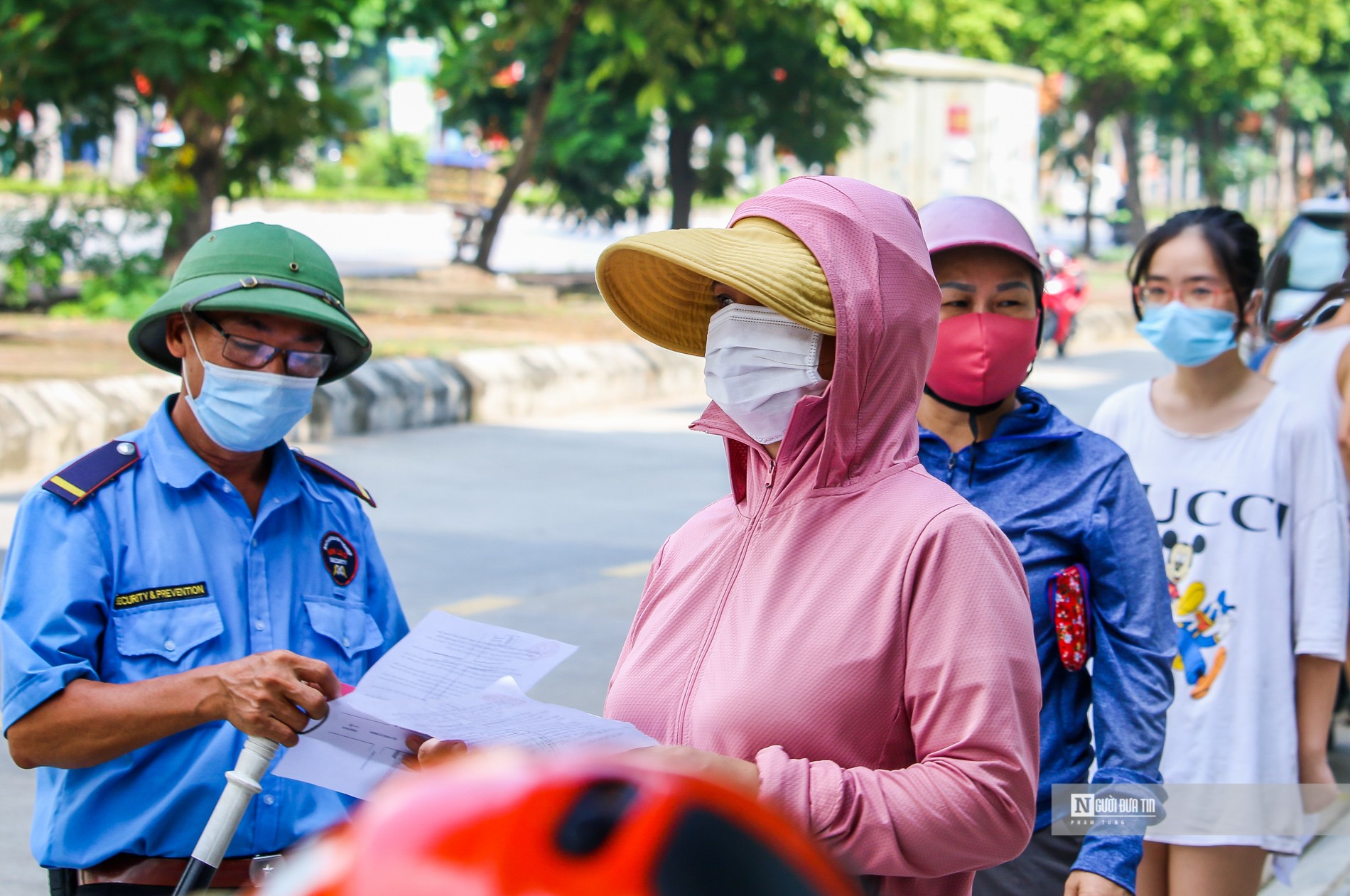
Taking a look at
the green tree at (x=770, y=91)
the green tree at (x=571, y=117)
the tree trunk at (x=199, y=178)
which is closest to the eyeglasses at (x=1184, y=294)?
the tree trunk at (x=199, y=178)

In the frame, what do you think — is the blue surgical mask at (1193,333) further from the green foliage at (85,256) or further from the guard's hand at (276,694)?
the green foliage at (85,256)

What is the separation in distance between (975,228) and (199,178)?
13382 mm

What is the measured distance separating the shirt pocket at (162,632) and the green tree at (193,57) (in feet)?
29.5

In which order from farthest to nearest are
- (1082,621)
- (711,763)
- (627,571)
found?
(627,571) → (1082,621) → (711,763)

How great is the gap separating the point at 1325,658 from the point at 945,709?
1.78m

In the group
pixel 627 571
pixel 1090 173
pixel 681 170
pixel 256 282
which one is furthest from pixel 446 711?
pixel 1090 173

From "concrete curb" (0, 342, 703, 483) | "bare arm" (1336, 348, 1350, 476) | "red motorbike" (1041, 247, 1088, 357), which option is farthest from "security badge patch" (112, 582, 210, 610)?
"red motorbike" (1041, 247, 1088, 357)

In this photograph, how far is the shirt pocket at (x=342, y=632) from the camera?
8.23 ft

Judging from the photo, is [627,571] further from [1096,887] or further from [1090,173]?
[1090,173]

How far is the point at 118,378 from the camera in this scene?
10.4 meters

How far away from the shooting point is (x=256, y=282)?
257 cm

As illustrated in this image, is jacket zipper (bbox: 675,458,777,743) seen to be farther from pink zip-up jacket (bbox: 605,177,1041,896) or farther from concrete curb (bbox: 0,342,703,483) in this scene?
concrete curb (bbox: 0,342,703,483)

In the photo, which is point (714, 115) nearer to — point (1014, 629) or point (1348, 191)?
point (1348, 191)

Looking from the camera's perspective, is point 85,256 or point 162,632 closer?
point 162,632
